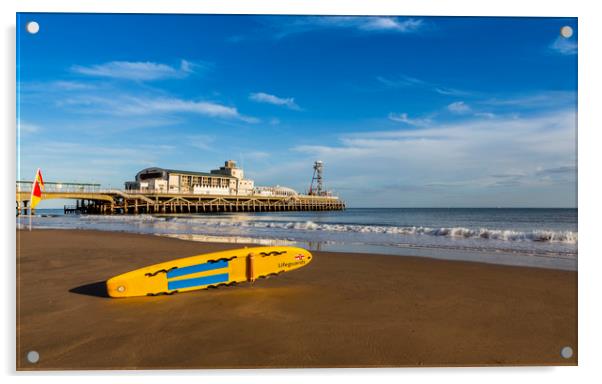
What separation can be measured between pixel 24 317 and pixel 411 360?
10.9 feet

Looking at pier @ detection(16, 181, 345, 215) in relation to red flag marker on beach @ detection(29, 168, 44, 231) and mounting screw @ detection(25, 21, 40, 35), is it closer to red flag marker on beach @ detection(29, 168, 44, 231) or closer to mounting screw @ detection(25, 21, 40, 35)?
red flag marker on beach @ detection(29, 168, 44, 231)

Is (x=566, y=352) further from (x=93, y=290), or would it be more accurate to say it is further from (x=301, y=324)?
(x=93, y=290)

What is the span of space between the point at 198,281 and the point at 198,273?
0.09 m

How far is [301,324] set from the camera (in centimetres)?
295

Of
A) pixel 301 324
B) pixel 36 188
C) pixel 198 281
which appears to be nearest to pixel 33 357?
pixel 198 281

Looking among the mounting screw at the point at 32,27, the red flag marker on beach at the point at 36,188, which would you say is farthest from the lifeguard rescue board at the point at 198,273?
the mounting screw at the point at 32,27

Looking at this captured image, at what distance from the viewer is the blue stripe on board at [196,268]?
3.58m

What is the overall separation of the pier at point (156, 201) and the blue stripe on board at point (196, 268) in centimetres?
2727

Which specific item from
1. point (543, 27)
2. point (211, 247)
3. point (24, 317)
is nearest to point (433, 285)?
point (543, 27)

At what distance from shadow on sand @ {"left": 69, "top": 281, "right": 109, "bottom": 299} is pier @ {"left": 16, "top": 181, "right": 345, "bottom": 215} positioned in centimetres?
2596

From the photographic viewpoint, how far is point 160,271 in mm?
3568

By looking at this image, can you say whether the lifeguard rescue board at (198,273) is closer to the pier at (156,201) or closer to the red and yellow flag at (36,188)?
the red and yellow flag at (36,188)

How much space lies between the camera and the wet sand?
247 centimetres

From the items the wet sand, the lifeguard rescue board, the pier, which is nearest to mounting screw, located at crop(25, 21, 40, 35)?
the wet sand
